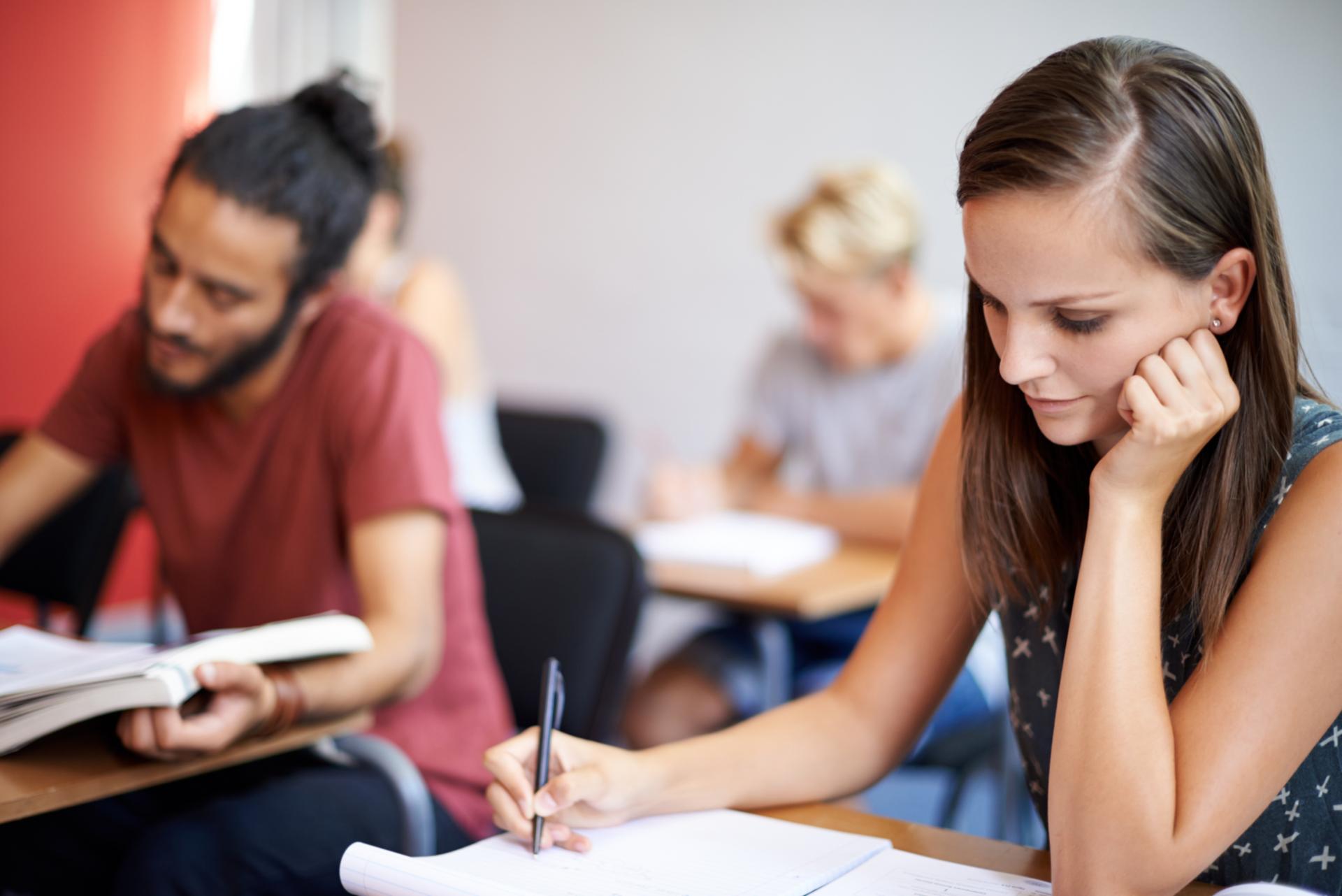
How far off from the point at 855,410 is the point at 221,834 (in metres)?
1.82

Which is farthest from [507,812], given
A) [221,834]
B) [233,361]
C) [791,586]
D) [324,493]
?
[791,586]

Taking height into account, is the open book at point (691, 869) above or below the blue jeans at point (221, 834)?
above

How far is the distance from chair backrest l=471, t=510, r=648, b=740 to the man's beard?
39 cm

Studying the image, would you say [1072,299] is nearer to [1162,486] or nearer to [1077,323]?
[1077,323]

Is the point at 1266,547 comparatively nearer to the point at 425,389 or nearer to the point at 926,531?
the point at 926,531

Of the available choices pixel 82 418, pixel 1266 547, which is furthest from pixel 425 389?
pixel 1266 547

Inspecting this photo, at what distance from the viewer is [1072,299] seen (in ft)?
2.79

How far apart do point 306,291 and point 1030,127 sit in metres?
0.95

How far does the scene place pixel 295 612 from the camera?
151 centimetres

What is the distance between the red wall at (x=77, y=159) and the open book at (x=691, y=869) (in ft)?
10.3

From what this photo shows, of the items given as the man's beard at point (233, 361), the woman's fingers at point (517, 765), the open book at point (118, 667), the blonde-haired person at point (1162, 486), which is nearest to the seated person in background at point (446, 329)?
the man's beard at point (233, 361)

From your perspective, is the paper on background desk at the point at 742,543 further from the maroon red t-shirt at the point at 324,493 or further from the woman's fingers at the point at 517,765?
the woman's fingers at the point at 517,765

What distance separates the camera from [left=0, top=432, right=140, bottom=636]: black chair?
2.29 m

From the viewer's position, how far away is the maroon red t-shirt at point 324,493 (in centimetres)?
143
